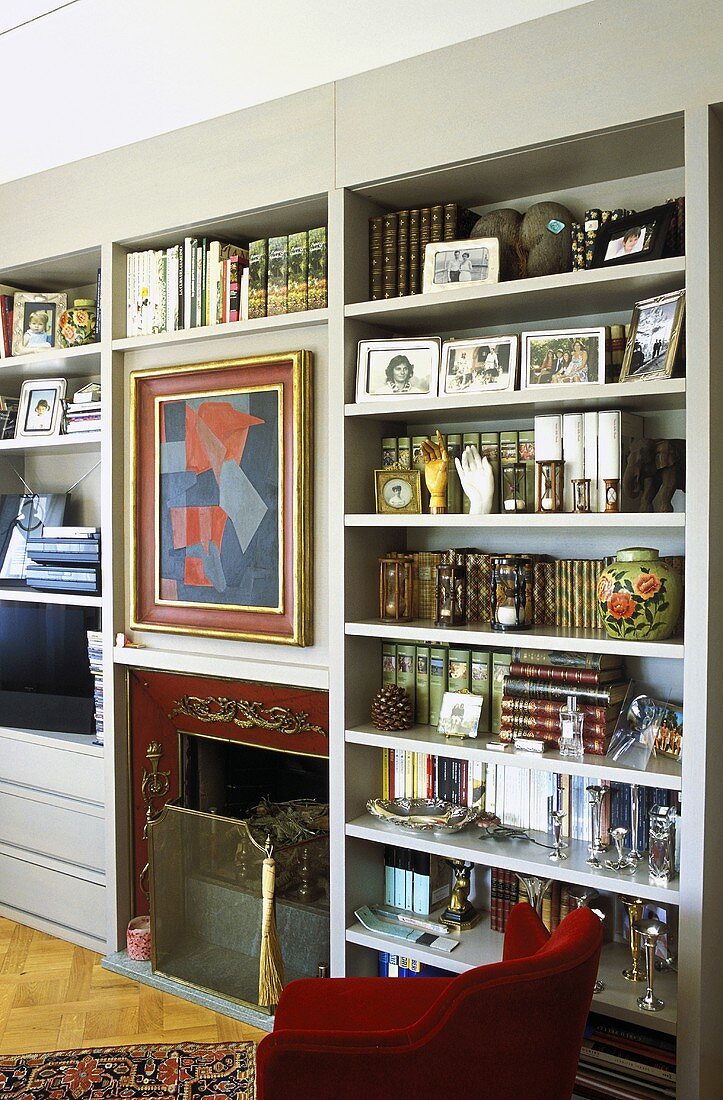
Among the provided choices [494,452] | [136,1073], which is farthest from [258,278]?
[136,1073]

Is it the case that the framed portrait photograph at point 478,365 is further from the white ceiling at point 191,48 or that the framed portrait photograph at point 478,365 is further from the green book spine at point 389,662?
the green book spine at point 389,662

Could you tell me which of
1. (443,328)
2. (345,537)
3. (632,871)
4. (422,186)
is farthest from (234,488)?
(632,871)

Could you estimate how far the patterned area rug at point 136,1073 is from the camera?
8.14ft

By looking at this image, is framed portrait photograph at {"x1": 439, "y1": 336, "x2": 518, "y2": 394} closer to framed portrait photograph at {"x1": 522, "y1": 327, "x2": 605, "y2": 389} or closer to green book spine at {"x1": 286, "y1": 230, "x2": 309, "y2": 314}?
framed portrait photograph at {"x1": 522, "y1": 327, "x2": 605, "y2": 389}

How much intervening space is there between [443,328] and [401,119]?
1.90ft

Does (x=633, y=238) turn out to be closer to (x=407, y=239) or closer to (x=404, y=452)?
(x=407, y=239)

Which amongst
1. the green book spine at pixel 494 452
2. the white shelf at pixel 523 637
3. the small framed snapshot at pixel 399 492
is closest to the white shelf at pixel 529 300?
the green book spine at pixel 494 452

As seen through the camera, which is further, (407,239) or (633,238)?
(407,239)

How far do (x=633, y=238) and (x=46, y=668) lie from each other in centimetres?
262

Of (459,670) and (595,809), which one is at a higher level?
(459,670)

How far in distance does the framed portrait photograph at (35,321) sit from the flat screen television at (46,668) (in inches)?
39.1

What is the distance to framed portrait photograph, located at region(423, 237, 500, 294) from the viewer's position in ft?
7.82

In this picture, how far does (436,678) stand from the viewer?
263 centimetres

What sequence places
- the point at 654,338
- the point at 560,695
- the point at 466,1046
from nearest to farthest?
the point at 466,1046, the point at 654,338, the point at 560,695
